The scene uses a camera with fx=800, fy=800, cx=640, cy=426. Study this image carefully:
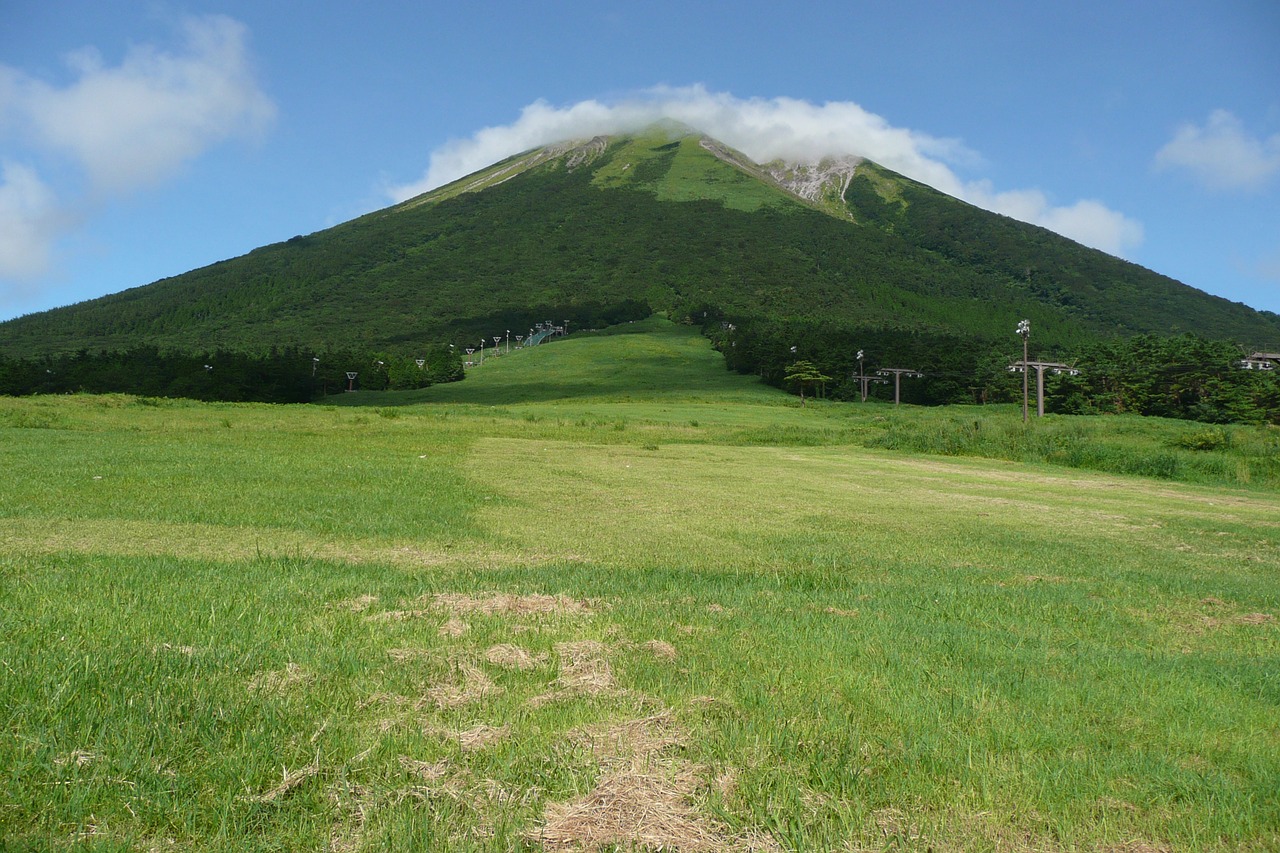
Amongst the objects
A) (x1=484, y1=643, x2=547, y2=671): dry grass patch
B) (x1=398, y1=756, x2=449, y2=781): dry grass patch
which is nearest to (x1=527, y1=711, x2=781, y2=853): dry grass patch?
(x1=398, y1=756, x2=449, y2=781): dry grass patch

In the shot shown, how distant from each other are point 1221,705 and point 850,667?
2683 millimetres

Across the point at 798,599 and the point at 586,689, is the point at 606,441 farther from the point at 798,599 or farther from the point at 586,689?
the point at 586,689

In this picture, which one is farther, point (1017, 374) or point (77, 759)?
point (1017, 374)

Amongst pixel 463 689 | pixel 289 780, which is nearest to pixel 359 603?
pixel 463 689

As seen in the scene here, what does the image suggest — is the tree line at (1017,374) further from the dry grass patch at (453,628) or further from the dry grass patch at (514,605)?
the dry grass patch at (453,628)

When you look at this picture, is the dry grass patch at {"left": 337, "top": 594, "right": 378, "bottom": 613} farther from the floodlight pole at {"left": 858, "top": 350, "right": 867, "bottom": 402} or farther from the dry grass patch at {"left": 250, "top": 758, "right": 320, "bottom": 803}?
the floodlight pole at {"left": 858, "top": 350, "right": 867, "bottom": 402}

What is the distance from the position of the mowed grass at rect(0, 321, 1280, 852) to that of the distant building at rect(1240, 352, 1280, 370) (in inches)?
3864

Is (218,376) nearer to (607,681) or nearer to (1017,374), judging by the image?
(607,681)

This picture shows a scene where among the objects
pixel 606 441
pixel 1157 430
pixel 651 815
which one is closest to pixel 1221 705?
pixel 651 815

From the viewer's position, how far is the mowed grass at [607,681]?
4.05 meters

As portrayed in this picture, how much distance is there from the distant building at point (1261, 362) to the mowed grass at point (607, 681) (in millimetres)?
98136

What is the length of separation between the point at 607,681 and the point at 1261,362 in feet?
399

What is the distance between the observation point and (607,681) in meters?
5.81

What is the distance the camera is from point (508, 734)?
484 centimetres
